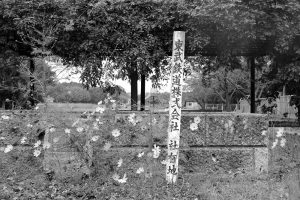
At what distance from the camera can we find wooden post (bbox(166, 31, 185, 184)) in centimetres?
516

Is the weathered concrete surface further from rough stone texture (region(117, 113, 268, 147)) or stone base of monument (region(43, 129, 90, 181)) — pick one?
stone base of monument (region(43, 129, 90, 181))

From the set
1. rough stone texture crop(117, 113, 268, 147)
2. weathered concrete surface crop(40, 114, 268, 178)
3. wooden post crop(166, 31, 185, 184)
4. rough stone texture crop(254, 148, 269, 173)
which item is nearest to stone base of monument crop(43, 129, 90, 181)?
weathered concrete surface crop(40, 114, 268, 178)

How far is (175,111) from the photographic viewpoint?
17.1 feet

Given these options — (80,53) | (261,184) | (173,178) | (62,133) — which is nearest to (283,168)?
(261,184)

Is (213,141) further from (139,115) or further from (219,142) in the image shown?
(139,115)

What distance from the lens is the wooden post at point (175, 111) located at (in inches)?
203

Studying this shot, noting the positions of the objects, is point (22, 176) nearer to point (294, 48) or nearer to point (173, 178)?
point (173, 178)

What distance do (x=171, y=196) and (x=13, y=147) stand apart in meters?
2.47

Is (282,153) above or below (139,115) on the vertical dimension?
below

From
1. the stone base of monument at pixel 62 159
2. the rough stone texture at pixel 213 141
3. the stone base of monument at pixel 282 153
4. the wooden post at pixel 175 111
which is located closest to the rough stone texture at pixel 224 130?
the rough stone texture at pixel 213 141

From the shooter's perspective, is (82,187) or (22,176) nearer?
(82,187)

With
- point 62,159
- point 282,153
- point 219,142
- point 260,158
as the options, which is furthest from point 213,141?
point 62,159

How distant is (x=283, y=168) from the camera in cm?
532

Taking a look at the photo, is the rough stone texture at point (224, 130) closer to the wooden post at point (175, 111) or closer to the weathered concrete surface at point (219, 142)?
the weathered concrete surface at point (219, 142)
